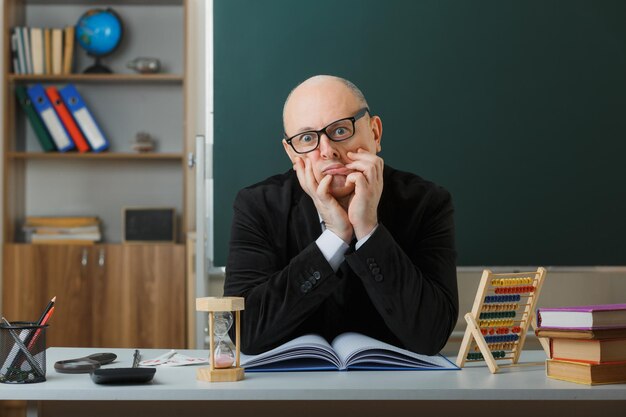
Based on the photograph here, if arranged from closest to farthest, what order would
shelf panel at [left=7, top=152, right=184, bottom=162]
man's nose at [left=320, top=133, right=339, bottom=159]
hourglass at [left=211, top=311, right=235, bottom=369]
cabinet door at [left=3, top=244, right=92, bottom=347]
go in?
hourglass at [left=211, top=311, right=235, bottom=369], man's nose at [left=320, top=133, right=339, bottom=159], cabinet door at [left=3, top=244, right=92, bottom=347], shelf panel at [left=7, top=152, right=184, bottom=162]

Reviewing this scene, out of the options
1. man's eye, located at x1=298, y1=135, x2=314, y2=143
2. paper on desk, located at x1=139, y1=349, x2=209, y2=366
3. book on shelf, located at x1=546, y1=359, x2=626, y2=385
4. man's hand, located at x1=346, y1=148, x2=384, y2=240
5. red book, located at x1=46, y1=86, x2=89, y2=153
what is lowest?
paper on desk, located at x1=139, y1=349, x2=209, y2=366

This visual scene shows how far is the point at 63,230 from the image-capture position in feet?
13.9

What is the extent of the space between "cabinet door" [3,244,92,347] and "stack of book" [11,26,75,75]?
3.18ft

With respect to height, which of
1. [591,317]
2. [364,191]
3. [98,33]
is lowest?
[591,317]

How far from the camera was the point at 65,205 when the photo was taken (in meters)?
4.50

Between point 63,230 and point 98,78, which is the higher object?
point 98,78

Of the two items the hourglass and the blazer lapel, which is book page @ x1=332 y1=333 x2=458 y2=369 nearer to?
the hourglass

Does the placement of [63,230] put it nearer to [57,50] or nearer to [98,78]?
[98,78]

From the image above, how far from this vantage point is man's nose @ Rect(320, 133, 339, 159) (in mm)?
1750

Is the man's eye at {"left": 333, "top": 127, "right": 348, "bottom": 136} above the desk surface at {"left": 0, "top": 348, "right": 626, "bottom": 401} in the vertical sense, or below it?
above

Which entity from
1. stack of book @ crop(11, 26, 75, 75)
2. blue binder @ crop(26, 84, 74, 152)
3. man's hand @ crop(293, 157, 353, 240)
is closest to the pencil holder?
man's hand @ crop(293, 157, 353, 240)

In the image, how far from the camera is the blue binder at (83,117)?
4.27 m

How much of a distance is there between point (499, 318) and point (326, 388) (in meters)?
0.47

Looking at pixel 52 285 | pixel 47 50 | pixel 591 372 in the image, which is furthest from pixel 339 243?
pixel 47 50
